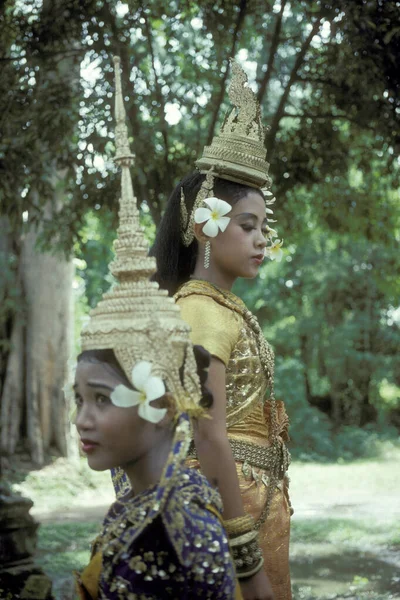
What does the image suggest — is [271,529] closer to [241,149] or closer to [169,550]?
[169,550]

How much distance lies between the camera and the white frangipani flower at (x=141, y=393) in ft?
5.70

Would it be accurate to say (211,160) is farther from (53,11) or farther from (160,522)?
(53,11)

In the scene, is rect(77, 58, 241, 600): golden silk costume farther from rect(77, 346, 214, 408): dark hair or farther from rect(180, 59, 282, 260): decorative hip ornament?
rect(180, 59, 282, 260): decorative hip ornament

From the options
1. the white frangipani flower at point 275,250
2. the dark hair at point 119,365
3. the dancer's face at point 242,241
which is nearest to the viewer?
the dark hair at point 119,365

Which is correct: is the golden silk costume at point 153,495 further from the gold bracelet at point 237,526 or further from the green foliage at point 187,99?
the green foliage at point 187,99

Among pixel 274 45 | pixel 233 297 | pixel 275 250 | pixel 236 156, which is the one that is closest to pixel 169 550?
pixel 233 297

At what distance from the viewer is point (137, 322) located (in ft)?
5.90

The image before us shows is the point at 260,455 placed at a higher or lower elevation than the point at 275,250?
lower

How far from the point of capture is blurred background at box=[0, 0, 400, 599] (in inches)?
215

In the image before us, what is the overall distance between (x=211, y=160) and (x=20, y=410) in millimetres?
9548

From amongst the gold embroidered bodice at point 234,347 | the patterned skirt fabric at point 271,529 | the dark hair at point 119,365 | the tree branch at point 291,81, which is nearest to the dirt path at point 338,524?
the tree branch at point 291,81

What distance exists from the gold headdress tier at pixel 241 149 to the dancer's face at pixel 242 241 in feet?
0.26

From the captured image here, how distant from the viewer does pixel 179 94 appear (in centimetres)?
615

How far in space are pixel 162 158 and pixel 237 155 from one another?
392 cm
